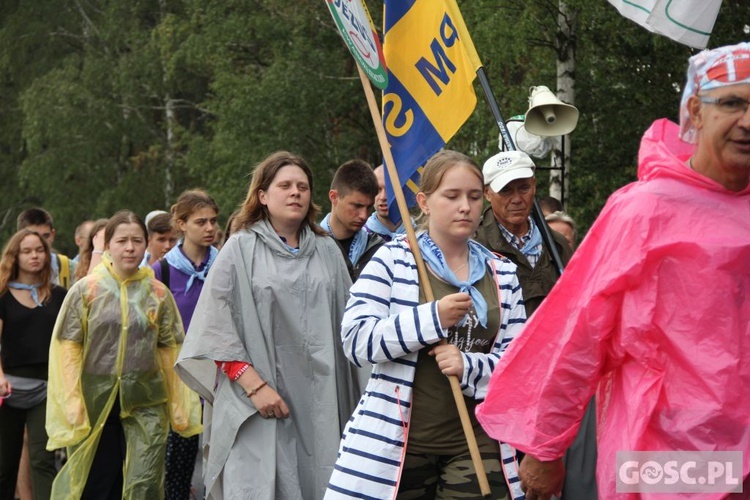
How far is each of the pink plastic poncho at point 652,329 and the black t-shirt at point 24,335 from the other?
5479mm

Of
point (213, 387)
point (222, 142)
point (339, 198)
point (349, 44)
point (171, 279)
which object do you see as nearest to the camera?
point (349, 44)

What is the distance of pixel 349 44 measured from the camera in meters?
5.77

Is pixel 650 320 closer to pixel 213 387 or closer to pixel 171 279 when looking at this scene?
pixel 213 387

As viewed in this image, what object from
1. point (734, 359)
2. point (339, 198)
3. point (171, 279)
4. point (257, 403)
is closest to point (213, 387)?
point (257, 403)

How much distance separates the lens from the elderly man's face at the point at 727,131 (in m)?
3.38

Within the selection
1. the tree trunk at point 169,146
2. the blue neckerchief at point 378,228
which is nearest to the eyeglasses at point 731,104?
the blue neckerchief at point 378,228

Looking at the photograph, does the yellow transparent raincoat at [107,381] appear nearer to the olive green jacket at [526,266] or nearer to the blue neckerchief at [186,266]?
the blue neckerchief at [186,266]

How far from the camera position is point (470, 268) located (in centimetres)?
487

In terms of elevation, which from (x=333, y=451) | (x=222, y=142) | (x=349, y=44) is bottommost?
(x=333, y=451)

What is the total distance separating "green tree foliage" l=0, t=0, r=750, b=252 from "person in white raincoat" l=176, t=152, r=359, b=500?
343 inches

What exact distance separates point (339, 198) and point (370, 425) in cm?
303

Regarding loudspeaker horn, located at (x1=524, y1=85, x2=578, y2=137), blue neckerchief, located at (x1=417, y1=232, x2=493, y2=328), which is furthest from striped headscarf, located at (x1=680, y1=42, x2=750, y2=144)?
loudspeaker horn, located at (x1=524, y1=85, x2=578, y2=137)

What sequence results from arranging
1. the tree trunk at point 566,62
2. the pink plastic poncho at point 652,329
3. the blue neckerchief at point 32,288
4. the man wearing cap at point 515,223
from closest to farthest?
the pink plastic poncho at point 652,329 → the man wearing cap at point 515,223 → the blue neckerchief at point 32,288 → the tree trunk at point 566,62

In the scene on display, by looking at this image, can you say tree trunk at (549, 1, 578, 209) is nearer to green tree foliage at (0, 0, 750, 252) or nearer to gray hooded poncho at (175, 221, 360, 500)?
green tree foliage at (0, 0, 750, 252)
